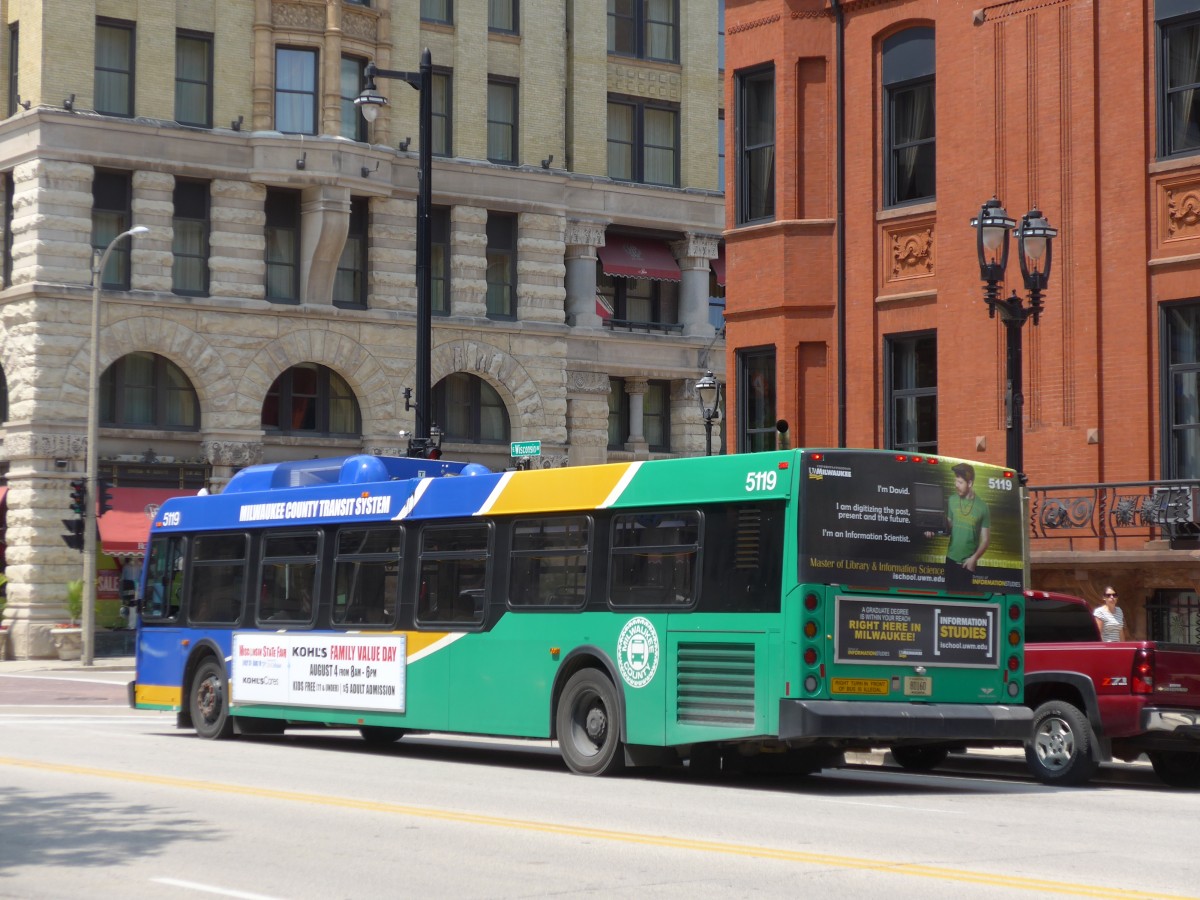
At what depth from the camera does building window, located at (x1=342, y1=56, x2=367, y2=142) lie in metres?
47.2

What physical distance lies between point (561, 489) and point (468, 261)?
32199mm

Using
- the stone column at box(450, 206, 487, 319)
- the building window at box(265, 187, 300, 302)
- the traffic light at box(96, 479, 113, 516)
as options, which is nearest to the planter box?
the traffic light at box(96, 479, 113, 516)

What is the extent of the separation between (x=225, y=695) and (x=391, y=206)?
91.7ft

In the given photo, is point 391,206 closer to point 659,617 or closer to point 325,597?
point 325,597

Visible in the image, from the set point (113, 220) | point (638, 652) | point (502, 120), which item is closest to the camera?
point (638, 652)

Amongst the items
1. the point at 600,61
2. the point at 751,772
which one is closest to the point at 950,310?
the point at 751,772

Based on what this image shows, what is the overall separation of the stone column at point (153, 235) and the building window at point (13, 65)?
351 centimetres

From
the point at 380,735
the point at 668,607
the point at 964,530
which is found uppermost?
the point at 964,530

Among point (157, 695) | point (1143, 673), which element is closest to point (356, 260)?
point (157, 695)

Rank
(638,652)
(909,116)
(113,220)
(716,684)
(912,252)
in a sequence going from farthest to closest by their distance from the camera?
(113,220)
(909,116)
(912,252)
(638,652)
(716,684)

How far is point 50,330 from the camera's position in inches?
1708

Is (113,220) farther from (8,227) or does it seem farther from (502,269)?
(502,269)

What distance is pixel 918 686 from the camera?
16.1 metres

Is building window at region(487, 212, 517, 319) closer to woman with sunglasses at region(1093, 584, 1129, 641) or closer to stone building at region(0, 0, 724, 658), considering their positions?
stone building at region(0, 0, 724, 658)
